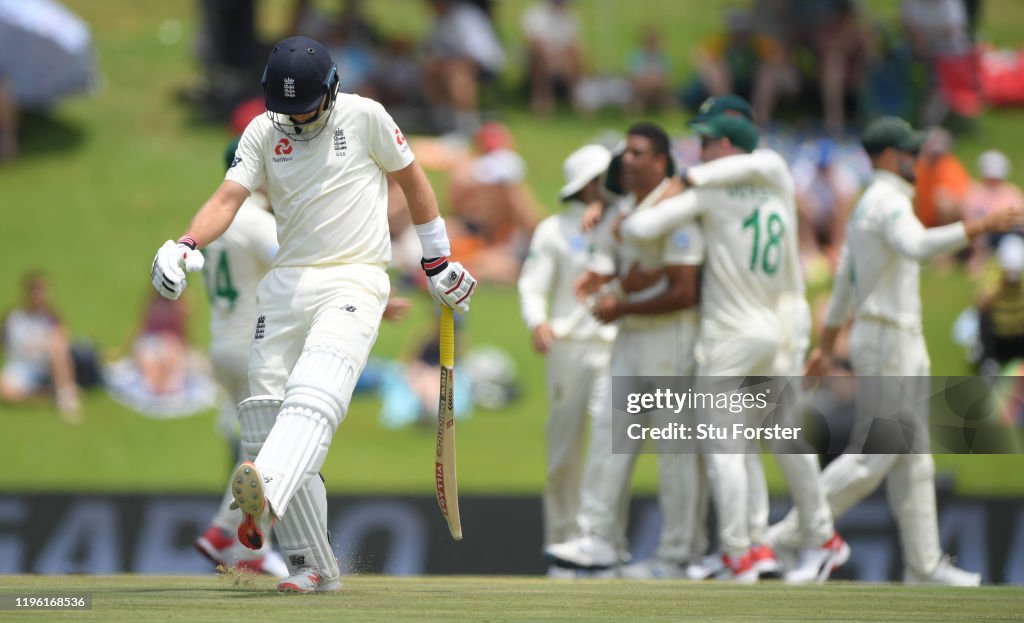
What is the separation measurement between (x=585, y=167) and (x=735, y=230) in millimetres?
1581

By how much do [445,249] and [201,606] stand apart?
197 centimetres

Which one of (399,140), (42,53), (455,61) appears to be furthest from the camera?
(455,61)

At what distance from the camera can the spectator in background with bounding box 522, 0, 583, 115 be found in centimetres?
1947

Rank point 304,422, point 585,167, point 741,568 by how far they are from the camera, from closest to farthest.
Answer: point 304,422 < point 741,568 < point 585,167

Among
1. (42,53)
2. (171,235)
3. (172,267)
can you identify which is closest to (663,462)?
(172,267)

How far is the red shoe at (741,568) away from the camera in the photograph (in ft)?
28.8

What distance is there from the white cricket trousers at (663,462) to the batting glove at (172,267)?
12.0ft

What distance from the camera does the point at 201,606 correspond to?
578cm

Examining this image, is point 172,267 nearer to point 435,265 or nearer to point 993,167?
point 435,265

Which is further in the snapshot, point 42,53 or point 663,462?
point 42,53

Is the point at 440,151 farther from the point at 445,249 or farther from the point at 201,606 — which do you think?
the point at 201,606

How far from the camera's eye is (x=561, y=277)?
33.9ft

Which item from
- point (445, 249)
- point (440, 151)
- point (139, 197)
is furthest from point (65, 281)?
point (445, 249)

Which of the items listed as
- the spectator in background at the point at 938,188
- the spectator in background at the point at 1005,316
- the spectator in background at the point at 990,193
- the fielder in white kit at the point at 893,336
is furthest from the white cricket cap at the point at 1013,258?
the fielder in white kit at the point at 893,336
